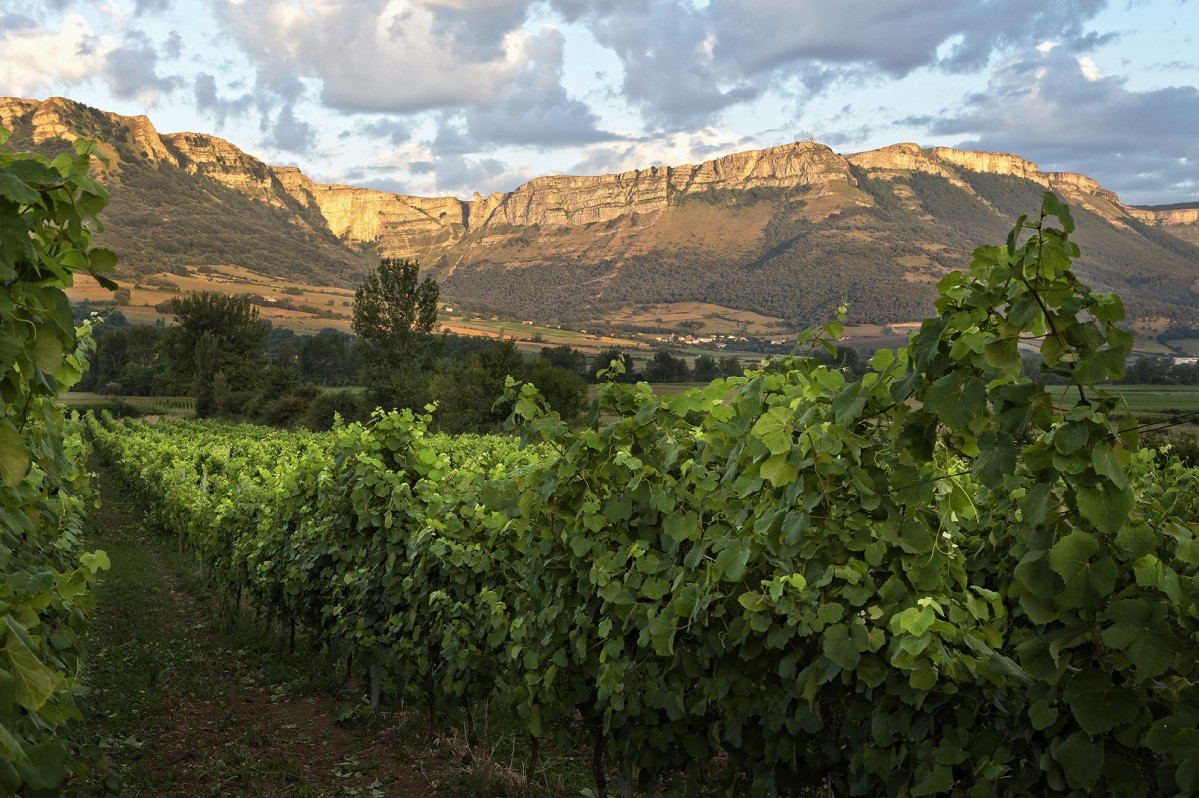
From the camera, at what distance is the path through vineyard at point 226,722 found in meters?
5.47

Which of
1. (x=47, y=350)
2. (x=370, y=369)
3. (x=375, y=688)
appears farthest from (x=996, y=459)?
(x=370, y=369)

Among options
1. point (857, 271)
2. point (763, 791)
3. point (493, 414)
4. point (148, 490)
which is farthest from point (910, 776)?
point (857, 271)

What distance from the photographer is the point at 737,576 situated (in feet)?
9.46

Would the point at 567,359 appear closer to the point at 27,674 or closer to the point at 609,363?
the point at 609,363

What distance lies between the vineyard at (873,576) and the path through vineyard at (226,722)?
1.11 m

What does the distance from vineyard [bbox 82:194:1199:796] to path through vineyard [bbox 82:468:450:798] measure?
1112mm

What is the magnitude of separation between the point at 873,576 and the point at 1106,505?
115cm

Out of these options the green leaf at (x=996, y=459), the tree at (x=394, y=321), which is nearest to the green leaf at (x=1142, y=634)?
the green leaf at (x=996, y=459)

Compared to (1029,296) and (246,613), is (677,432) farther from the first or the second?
(246,613)

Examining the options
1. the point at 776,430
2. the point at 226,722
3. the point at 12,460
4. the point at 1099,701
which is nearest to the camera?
the point at 12,460

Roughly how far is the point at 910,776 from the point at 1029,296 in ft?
5.26

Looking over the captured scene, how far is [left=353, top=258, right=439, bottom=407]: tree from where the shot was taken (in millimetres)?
68812

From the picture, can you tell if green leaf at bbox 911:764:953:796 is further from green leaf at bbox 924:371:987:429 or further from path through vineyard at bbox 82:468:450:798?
path through vineyard at bbox 82:468:450:798

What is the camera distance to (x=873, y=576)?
295 cm
